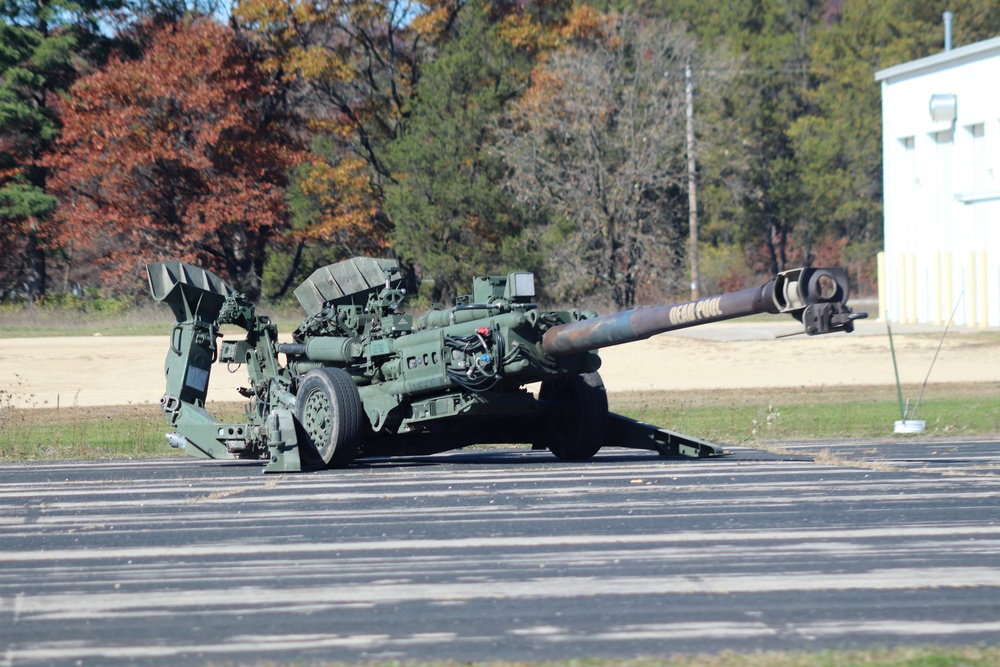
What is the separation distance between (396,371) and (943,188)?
102 ft

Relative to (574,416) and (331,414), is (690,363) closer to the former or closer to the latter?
(574,416)

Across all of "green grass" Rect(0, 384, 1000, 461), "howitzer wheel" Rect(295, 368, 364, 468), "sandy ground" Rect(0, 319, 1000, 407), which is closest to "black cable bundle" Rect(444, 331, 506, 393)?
"howitzer wheel" Rect(295, 368, 364, 468)

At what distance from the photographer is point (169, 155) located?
44.7 metres

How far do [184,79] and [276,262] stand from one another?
30.3 ft

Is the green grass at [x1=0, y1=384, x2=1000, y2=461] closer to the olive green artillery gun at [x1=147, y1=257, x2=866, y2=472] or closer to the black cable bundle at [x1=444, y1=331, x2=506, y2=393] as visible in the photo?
the olive green artillery gun at [x1=147, y1=257, x2=866, y2=472]

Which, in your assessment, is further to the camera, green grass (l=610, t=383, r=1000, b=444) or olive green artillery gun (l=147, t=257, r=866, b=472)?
green grass (l=610, t=383, r=1000, b=444)

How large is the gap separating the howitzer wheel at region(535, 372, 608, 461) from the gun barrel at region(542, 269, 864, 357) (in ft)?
4.71

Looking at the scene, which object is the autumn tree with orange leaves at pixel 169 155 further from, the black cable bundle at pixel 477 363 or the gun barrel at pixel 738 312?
the gun barrel at pixel 738 312

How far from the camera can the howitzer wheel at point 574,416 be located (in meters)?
15.5

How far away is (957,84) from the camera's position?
41.5 metres

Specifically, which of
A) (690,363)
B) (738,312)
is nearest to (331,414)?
(738,312)

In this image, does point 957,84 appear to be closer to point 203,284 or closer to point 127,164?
point 127,164

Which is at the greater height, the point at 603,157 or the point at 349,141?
the point at 349,141

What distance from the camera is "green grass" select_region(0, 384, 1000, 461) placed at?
62.9 ft
